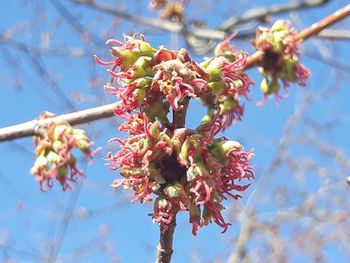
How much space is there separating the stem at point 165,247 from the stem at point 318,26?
1.08 metres

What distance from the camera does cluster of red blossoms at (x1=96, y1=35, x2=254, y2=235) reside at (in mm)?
1168

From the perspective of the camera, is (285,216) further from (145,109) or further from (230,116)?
(145,109)

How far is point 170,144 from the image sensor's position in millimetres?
1184

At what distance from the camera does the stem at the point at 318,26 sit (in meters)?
1.95

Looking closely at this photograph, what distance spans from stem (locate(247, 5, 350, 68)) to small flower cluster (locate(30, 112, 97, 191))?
2.33ft

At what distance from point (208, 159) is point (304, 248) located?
7.06 m

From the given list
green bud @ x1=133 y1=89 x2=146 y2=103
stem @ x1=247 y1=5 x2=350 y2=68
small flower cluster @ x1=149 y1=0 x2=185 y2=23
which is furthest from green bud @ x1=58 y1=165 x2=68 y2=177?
small flower cluster @ x1=149 y1=0 x2=185 y2=23

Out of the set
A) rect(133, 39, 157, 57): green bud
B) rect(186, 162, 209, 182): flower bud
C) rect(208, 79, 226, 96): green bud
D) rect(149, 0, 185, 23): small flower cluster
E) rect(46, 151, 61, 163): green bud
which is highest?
rect(149, 0, 185, 23): small flower cluster

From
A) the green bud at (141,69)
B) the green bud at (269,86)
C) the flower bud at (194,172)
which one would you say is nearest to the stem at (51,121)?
the green bud at (141,69)

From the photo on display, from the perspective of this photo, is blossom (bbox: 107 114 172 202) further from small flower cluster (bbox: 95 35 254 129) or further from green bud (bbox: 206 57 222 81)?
green bud (bbox: 206 57 222 81)

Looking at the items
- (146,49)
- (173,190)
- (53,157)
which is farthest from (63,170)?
(173,190)

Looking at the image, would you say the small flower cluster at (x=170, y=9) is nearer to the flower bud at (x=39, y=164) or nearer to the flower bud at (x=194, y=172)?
the flower bud at (x=39, y=164)

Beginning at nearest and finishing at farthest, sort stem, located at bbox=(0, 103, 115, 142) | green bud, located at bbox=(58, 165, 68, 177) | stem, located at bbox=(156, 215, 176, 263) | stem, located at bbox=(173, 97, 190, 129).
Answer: stem, located at bbox=(156, 215, 176, 263) → stem, located at bbox=(173, 97, 190, 129) → stem, located at bbox=(0, 103, 115, 142) → green bud, located at bbox=(58, 165, 68, 177)

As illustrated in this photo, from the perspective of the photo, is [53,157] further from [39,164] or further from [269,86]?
[269,86]
